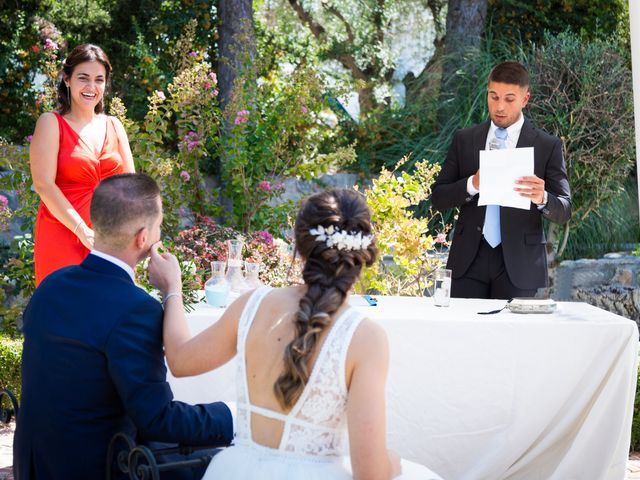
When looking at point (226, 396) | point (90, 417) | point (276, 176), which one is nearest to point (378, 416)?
point (90, 417)

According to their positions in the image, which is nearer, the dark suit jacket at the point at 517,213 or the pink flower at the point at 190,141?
the dark suit jacket at the point at 517,213

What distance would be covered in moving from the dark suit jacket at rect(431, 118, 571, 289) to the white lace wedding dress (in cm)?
224

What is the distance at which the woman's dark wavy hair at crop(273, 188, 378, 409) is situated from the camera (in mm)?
2256

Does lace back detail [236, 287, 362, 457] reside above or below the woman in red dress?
below

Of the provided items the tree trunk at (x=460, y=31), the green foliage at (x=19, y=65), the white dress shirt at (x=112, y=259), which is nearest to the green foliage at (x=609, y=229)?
the tree trunk at (x=460, y=31)

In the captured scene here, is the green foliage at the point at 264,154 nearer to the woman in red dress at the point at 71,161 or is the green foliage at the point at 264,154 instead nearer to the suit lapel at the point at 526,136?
the suit lapel at the point at 526,136

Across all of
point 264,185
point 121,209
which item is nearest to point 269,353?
point 121,209

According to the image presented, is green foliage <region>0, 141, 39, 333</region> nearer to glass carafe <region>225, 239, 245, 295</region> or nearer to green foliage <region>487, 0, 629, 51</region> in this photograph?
glass carafe <region>225, 239, 245, 295</region>

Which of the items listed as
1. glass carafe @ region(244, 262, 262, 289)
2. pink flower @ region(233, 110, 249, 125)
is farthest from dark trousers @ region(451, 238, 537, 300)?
pink flower @ region(233, 110, 249, 125)

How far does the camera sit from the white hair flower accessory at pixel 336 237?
2320 millimetres

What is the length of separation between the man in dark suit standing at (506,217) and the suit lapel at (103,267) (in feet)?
7.33

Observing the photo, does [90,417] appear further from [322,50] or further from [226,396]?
[322,50]

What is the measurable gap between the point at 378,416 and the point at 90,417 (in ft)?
2.80

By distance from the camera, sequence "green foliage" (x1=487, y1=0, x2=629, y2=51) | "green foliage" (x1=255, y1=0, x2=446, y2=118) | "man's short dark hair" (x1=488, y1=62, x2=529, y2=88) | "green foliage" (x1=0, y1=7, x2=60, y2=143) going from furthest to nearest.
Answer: "green foliage" (x1=255, y1=0, x2=446, y2=118)
"green foliage" (x1=487, y1=0, x2=629, y2=51)
"green foliage" (x1=0, y1=7, x2=60, y2=143)
"man's short dark hair" (x1=488, y1=62, x2=529, y2=88)
